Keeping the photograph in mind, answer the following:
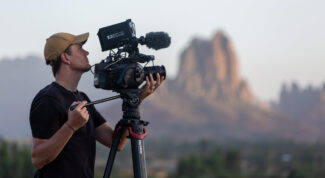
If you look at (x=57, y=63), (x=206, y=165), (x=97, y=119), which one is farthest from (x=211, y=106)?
(x=57, y=63)

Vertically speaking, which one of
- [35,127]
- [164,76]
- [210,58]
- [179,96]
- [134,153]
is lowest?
[179,96]

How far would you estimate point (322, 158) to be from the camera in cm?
5097

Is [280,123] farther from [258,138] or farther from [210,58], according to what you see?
[210,58]

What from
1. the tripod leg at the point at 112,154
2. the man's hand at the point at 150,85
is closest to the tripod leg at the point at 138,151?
the tripod leg at the point at 112,154

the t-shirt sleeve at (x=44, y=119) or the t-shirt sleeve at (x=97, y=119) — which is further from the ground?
the t-shirt sleeve at (x=44, y=119)

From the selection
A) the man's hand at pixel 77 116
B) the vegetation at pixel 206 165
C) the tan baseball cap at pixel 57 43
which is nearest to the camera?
the man's hand at pixel 77 116

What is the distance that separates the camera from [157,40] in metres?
2.67

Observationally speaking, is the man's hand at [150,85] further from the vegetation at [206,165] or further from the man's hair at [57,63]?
the vegetation at [206,165]

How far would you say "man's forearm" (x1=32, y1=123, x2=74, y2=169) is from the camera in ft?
7.59

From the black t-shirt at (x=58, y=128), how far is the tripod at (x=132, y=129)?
0.47ft

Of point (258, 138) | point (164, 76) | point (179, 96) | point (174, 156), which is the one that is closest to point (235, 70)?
point (179, 96)

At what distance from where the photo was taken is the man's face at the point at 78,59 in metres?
2.61

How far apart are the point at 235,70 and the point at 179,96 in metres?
20.3

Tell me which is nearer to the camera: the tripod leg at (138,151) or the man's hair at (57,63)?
the tripod leg at (138,151)
